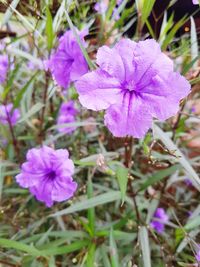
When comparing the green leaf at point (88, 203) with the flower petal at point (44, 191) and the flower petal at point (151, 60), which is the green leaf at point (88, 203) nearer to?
the flower petal at point (44, 191)

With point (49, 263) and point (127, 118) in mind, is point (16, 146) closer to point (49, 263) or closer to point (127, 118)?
point (49, 263)

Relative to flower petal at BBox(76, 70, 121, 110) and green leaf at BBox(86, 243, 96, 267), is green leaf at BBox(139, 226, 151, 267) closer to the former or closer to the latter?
green leaf at BBox(86, 243, 96, 267)

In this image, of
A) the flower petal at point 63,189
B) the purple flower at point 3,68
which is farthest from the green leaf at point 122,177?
the purple flower at point 3,68

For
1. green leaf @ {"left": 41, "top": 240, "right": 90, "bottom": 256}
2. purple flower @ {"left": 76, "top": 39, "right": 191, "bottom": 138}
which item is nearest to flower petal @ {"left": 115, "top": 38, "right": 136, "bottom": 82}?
purple flower @ {"left": 76, "top": 39, "right": 191, "bottom": 138}

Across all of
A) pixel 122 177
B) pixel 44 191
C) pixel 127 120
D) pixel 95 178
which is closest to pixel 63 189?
pixel 44 191

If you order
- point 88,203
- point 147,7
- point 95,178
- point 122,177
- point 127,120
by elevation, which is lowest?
point 95,178

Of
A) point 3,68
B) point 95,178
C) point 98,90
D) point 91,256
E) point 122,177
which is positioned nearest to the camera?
point 98,90

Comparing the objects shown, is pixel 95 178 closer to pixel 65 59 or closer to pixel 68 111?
pixel 68 111
